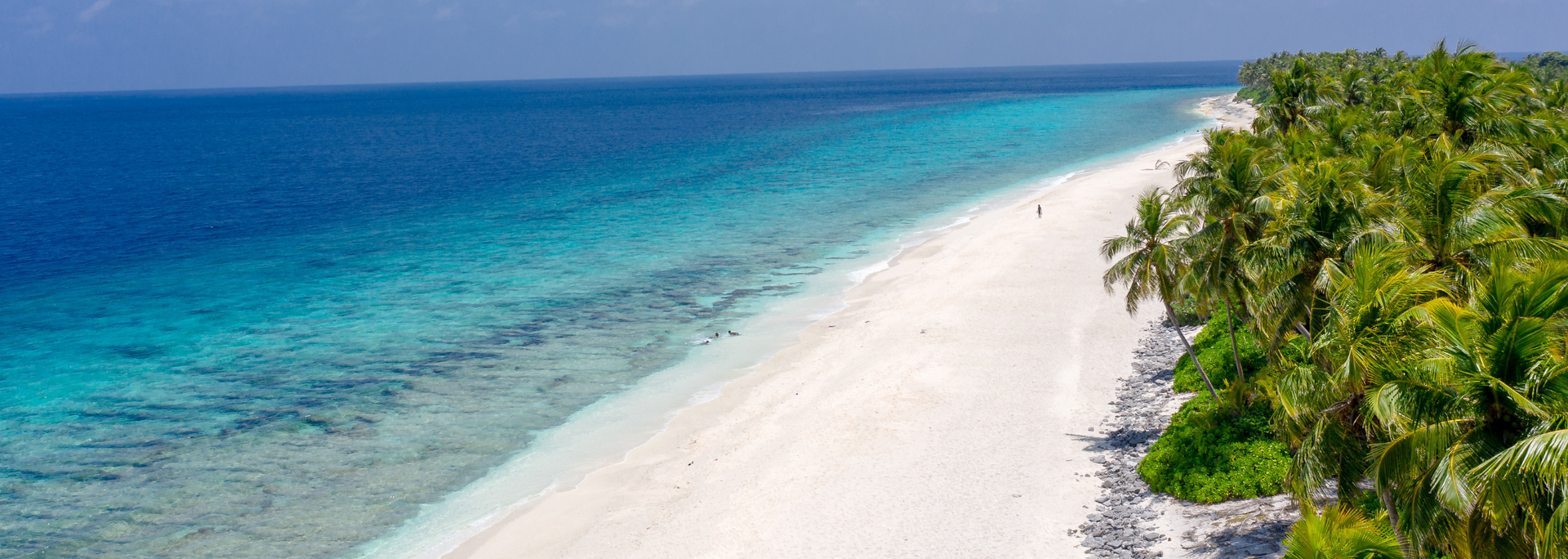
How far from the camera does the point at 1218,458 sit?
61.9ft

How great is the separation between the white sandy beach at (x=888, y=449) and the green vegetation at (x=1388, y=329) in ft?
10.8

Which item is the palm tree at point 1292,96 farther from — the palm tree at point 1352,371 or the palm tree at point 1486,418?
the palm tree at point 1486,418

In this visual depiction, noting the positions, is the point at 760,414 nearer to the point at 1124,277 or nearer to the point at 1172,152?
the point at 1124,277

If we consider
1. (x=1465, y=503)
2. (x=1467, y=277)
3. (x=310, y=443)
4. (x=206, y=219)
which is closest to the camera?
(x=1465, y=503)

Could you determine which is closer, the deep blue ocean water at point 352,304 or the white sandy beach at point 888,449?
the white sandy beach at point 888,449

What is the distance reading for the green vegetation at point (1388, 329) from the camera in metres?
8.71

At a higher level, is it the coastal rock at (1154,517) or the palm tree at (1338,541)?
the palm tree at (1338,541)

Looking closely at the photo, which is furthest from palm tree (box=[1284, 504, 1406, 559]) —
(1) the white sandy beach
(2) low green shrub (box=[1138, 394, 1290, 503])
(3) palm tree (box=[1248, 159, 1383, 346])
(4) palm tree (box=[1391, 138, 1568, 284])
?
(2) low green shrub (box=[1138, 394, 1290, 503])

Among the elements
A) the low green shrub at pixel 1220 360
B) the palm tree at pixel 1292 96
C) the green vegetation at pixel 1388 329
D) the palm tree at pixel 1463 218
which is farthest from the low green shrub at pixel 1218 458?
the palm tree at pixel 1292 96

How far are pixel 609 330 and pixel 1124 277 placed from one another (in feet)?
71.0

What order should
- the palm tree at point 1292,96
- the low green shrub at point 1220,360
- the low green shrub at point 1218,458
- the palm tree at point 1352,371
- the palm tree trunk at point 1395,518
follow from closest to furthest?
1. the palm tree trunk at point 1395,518
2. the palm tree at point 1352,371
3. the low green shrub at point 1218,458
4. the low green shrub at point 1220,360
5. the palm tree at point 1292,96

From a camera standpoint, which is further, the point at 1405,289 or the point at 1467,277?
the point at 1467,277

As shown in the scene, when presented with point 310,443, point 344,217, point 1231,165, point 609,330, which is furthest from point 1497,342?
point 344,217

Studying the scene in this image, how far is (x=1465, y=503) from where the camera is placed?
8383 mm
